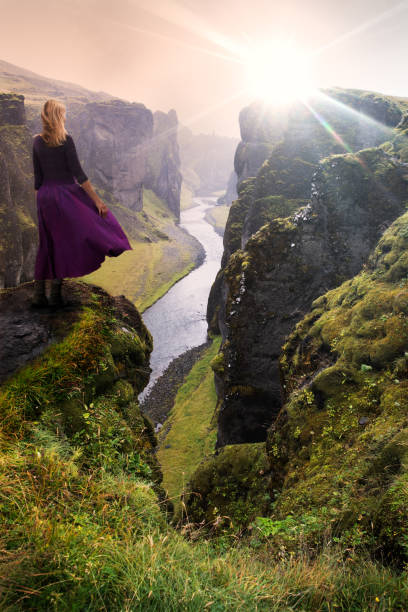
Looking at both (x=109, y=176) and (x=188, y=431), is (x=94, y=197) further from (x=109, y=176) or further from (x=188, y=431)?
(x=109, y=176)

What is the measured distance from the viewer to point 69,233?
720 cm

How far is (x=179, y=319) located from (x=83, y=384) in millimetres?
55076

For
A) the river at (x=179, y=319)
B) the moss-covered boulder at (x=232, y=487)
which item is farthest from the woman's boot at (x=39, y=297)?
the river at (x=179, y=319)

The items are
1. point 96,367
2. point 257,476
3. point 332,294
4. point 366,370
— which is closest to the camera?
point 96,367

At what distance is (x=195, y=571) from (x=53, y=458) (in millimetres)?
2316

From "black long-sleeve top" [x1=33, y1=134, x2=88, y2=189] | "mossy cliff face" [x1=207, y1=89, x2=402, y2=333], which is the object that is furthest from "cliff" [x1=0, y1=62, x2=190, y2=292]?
"black long-sleeve top" [x1=33, y1=134, x2=88, y2=189]

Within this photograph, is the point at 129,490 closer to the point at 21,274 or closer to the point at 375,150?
the point at 375,150

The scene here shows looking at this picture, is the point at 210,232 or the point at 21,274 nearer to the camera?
the point at 21,274

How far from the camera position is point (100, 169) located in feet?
451

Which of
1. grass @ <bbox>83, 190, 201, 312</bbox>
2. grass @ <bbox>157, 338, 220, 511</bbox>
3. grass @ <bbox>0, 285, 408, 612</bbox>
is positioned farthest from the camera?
grass @ <bbox>83, 190, 201, 312</bbox>

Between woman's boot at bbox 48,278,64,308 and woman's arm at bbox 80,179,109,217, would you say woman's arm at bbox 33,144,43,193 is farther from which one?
woman's boot at bbox 48,278,64,308

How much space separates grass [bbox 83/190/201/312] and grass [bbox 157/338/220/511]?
78.6ft

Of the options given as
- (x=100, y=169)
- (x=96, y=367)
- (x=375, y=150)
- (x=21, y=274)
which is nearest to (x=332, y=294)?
(x=96, y=367)

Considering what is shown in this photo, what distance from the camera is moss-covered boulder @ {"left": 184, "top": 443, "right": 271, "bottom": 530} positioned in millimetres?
10352
